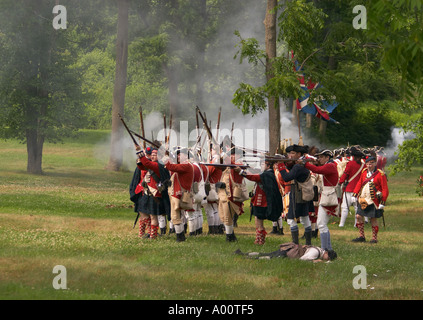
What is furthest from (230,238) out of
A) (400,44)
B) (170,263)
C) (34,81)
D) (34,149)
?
(34,149)

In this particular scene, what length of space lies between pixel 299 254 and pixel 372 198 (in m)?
4.01

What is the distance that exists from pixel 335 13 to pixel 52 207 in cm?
1475

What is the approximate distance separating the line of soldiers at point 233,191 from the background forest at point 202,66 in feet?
10.5

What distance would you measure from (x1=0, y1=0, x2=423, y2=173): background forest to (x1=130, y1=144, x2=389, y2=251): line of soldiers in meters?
3.21

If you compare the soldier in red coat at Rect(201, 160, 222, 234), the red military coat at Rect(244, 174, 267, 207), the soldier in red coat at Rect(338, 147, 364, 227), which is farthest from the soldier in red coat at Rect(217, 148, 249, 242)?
the soldier in red coat at Rect(338, 147, 364, 227)

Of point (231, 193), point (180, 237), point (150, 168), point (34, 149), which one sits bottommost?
point (180, 237)

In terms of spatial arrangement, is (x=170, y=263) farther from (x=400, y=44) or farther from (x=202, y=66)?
(x=202, y=66)

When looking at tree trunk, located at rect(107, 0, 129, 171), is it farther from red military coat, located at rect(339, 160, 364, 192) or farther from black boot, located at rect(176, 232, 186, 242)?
black boot, located at rect(176, 232, 186, 242)

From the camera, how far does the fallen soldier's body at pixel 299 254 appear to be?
13.1m

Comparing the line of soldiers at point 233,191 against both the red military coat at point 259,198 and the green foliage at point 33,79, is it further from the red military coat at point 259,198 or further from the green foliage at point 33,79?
the green foliage at point 33,79

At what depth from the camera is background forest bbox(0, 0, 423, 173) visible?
19844 millimetres

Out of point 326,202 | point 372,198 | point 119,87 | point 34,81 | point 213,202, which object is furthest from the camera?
A: point 119,87

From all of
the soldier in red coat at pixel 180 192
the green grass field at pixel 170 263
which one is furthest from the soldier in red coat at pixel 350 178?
the soldier in red coat at pixel 180 192

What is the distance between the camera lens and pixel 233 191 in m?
15.8
